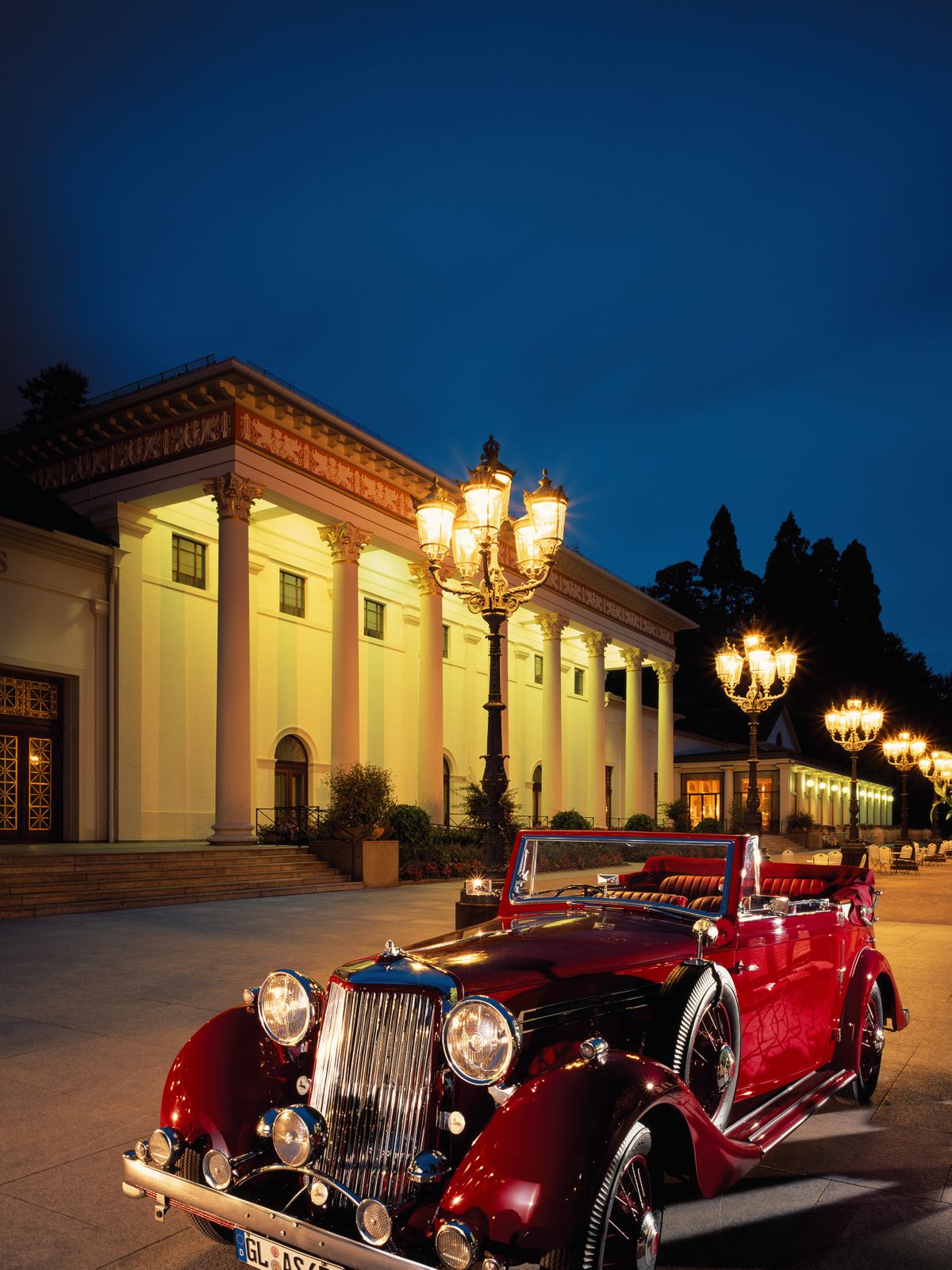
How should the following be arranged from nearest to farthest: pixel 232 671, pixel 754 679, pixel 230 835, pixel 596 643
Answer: pixel 754 679
pixel 230 835
pixel 232 671
pixel 596 643

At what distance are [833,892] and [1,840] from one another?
18.7 metres

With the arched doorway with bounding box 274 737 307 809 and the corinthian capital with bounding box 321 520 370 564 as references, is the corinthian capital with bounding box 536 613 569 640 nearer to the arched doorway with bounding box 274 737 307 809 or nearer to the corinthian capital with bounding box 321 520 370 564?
the arched doorway with bounding box 274 737 307 809

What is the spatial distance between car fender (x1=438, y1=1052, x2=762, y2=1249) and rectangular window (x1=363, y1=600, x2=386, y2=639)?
26.9 metres

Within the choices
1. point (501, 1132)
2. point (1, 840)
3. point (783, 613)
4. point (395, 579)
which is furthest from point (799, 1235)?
point (783, 613)

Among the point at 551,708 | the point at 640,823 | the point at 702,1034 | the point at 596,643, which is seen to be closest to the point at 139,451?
the point at 551,708

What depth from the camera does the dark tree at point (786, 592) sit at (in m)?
80.8

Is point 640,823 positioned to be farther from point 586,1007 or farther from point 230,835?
point 586,1007

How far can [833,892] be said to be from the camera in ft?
18.6

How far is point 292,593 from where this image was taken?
89.9 feet

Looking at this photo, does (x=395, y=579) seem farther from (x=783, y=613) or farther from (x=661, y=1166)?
(x=783, y=613)

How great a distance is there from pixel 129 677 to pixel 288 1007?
Result: 20.1 meters

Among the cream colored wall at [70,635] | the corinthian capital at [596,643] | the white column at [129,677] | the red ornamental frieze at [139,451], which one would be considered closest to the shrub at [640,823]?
the corinthian capital at [596,643]

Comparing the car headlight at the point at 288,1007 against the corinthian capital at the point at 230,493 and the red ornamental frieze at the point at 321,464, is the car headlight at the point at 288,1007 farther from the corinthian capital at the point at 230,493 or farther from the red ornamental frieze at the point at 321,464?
the red ornamental frieze at the point at 321,464

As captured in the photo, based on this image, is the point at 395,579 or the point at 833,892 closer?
the point at 833,892
